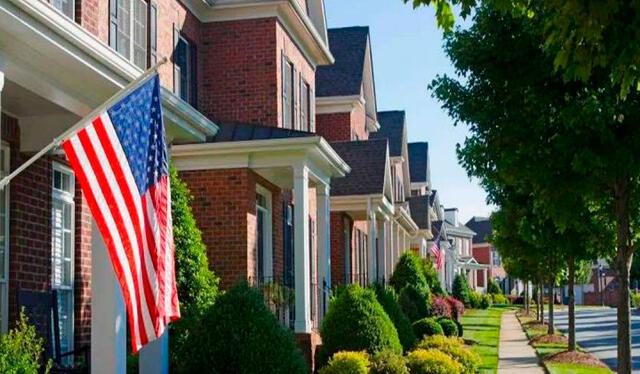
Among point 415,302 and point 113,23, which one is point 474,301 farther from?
point 113,23

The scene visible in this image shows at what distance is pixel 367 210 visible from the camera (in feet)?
83.9

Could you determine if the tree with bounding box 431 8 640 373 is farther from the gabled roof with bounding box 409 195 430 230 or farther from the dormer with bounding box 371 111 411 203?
the gabled roof with bounding box 409 195 430 230

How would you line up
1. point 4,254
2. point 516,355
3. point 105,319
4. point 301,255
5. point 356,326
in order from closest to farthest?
point 105,319 < point 4,254 < point 356,326 < point 301,255 < point 516,355

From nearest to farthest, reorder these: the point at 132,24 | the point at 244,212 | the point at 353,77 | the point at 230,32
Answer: the point at 132,24
the point at 244,212
the point at 230,32
the point at 353,77

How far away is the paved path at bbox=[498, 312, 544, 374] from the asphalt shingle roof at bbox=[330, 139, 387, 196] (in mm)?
5472

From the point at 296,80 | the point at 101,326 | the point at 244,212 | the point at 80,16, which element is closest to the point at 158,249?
the point at 101,326

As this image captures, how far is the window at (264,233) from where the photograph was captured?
1936cm

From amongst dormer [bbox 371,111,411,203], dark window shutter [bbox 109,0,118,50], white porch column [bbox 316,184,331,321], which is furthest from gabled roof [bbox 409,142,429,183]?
dark window shutter [bbox 109,0,118,50]

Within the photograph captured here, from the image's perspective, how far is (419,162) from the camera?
55.1 meters

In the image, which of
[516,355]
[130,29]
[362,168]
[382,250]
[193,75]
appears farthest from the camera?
[382,250]

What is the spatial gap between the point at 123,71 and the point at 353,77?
812 inches

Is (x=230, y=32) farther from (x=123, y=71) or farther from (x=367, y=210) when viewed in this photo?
(x=123, y=71)

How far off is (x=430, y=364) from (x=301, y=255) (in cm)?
307

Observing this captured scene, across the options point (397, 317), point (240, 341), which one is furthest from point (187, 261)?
point (397, 317)
